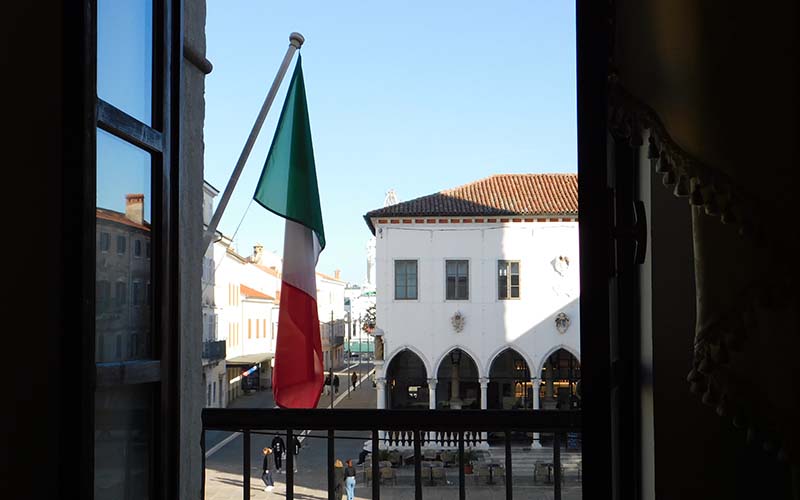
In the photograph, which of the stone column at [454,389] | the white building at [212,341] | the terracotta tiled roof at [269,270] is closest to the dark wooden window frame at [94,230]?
the stone column at [454,389]

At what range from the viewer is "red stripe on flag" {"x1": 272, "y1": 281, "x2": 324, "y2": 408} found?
393cm

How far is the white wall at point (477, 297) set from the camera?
837 inches

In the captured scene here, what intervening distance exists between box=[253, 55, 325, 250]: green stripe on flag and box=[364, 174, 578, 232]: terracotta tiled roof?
17022 mm

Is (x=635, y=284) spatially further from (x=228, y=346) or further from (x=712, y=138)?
(x=228, y=346)

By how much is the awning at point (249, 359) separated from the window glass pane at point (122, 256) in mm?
30362

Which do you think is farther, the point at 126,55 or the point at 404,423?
the point at 404,423

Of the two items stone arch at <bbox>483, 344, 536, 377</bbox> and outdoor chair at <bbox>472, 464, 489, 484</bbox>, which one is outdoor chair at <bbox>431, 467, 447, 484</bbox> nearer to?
outdoor chair at <bbox>472, 464, 489, 484</bbox>

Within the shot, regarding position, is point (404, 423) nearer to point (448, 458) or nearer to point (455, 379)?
point (448, 458)

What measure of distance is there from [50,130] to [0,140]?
9 cm

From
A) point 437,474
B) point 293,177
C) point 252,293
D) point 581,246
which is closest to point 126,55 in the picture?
point 581,246

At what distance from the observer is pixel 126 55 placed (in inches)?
58.7

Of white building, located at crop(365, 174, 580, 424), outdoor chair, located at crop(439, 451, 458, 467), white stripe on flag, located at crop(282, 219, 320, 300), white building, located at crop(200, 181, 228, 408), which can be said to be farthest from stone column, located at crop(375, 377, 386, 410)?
white stripe on flag, located at crop(282, 219, 320, 300)

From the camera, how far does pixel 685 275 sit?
3.95 ft

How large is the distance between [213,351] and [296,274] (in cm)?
2431
